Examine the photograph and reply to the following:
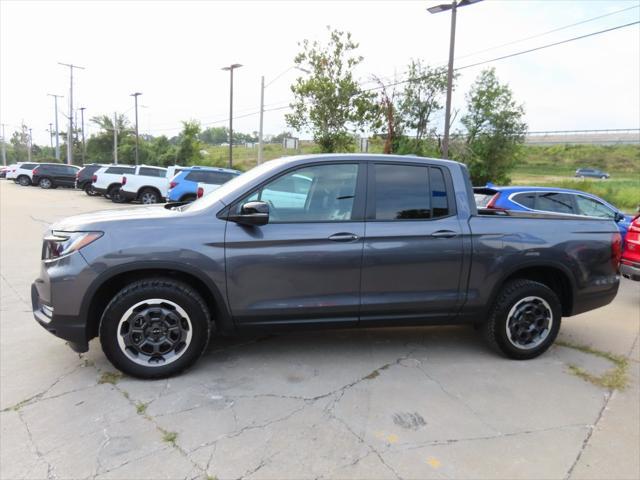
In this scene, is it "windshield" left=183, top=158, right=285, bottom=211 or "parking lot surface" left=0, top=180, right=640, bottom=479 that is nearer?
"parking lot surface" left=0, top=180, right=640, bottom=479

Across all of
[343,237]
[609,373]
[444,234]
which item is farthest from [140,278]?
[609,373]

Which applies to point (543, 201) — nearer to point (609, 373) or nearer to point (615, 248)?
point (615, 248)

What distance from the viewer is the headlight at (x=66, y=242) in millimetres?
3398

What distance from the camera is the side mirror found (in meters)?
3.46

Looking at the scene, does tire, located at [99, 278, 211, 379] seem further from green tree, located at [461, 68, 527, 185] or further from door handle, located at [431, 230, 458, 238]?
green tree, located at [461, 68, 527, 185]

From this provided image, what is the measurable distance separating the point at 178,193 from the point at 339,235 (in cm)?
1270

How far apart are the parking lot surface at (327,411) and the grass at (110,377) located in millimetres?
16

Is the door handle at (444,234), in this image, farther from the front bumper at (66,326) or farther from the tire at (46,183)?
the tire at (46,183)

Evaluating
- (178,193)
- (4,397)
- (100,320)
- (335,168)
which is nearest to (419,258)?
(335,168)

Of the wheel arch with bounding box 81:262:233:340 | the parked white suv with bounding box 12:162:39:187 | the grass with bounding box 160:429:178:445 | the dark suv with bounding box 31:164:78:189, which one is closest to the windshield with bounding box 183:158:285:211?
the wheel arch with bounding box 81:262:233:340

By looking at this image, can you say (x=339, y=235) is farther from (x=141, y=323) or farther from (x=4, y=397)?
(x=4, y=397)

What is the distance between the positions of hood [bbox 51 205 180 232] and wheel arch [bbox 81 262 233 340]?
37cm

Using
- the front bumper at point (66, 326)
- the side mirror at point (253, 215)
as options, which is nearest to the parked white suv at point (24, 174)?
the front bumper at point (66, 326)

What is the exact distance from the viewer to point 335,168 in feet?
12.6
